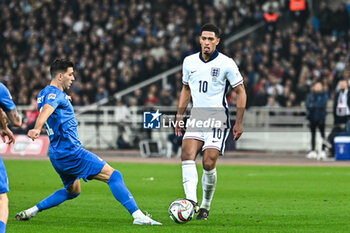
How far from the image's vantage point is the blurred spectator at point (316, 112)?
23969mm

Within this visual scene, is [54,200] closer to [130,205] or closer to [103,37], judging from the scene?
[130,205]

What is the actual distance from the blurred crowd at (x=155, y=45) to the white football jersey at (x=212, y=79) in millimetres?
15013

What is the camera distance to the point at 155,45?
104 ft

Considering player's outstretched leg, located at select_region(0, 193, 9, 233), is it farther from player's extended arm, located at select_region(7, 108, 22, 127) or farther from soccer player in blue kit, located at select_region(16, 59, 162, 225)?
soccer player in blue kit, located at select_region(16, 59, 162, 225)

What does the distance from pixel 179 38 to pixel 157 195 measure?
17.9 m

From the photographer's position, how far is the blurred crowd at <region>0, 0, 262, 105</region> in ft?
101

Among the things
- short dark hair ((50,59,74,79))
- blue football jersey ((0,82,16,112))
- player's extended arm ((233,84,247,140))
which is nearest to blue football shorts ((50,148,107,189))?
short dark hair ((50,59,74,79))

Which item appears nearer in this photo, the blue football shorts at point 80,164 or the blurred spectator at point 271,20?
the blue football shorts at point 80,164

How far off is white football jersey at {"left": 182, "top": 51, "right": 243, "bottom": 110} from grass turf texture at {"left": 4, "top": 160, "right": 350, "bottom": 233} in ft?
5.09

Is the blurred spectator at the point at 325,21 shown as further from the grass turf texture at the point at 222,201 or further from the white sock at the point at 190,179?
the white sock at the point at 190,179

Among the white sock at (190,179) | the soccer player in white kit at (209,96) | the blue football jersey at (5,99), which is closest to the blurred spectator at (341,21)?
the soccer player in white kit at (209,96)

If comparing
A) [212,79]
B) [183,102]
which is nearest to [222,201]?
[183,102]

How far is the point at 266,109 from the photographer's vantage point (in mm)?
26469

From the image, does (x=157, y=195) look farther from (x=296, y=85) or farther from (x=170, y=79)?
(x=170, y=79)
